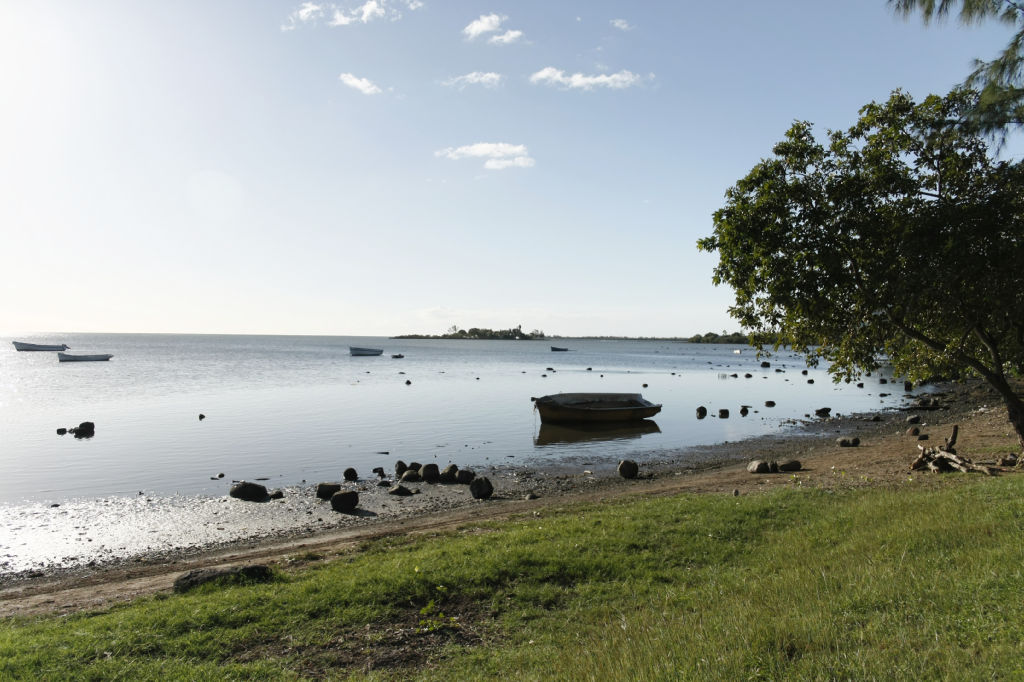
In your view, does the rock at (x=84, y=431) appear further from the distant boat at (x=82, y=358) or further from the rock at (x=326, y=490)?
the distant boat at (x=82, y=358)

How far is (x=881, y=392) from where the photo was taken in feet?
199

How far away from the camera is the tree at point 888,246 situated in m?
13.8

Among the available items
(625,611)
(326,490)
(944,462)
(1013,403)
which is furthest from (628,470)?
(625,611)

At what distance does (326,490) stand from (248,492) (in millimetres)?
2632

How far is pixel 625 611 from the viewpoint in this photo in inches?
343

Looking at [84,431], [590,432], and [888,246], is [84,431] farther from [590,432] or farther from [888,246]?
[888,246]

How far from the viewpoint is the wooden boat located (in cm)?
3784

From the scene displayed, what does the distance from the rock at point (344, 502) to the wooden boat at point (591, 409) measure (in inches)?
784

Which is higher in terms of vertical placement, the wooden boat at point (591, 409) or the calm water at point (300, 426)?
the wooden boat at point (591, 409)

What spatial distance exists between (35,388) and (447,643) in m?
70.9

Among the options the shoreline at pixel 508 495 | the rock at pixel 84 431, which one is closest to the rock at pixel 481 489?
the shoreline at pixel 508 495

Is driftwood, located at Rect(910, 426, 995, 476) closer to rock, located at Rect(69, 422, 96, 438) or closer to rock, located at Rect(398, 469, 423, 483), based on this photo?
rock, located at Rect(398, 469, 423, 483)

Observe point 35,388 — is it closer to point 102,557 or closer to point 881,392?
point 102,557

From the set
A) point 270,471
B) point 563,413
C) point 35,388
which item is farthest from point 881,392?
point 35,388
